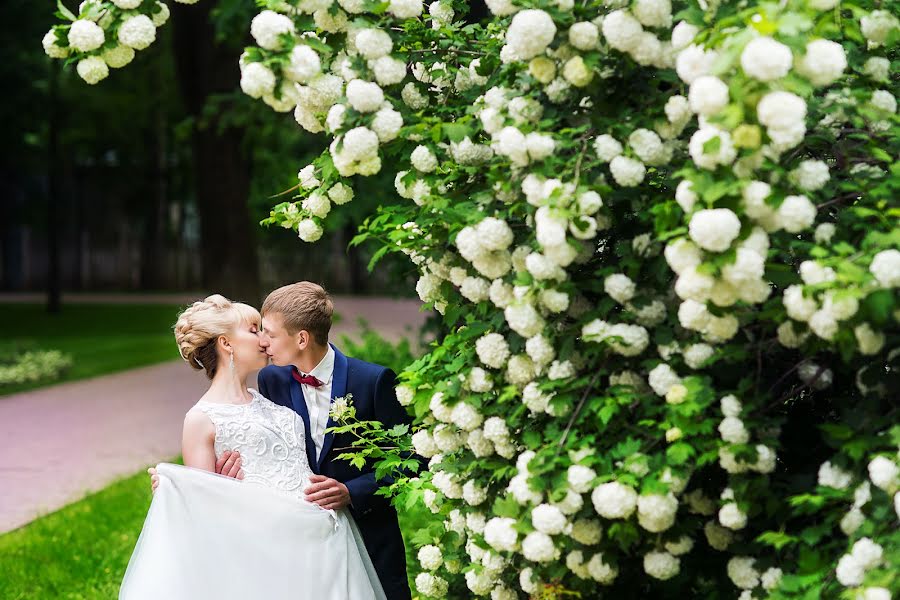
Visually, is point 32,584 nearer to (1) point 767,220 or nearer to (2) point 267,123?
(1) point 767,220

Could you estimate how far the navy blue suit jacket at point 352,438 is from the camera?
426cm

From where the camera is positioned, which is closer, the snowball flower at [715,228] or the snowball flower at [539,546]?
the snowball flower at [715,228]

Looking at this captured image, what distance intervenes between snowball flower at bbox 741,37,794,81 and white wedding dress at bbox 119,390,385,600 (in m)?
2.23

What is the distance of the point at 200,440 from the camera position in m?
4.02

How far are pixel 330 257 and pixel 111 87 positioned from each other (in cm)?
814

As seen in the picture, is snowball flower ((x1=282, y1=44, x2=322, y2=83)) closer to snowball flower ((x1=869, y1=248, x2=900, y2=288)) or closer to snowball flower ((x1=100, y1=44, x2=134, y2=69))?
snowball flower ((x1=100, y1=44, x2=134, y2=69))

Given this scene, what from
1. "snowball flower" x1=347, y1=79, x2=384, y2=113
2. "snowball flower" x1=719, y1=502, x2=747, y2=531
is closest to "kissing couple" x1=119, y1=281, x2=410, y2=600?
"snowball flower" x1=347, y1=79, x2=384, y2=113

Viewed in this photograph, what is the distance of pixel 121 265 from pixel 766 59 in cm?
3349

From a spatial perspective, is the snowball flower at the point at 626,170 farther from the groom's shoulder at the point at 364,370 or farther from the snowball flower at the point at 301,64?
the groom's shoulder at the point at 364,370

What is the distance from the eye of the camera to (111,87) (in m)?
29.6

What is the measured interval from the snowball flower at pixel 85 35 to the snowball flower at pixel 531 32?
1.25 m

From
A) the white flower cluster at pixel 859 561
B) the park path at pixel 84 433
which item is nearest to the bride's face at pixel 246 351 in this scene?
the white flower cluster at pixel 859 561

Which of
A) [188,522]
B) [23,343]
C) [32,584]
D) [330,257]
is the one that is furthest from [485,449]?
[330,257]

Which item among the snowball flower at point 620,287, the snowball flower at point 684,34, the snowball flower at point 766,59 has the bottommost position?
the snowball flower at point 620,287
